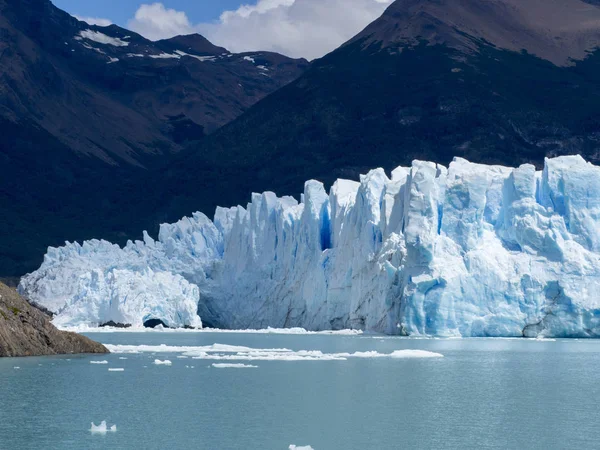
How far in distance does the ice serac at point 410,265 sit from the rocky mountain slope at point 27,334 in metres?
13.5

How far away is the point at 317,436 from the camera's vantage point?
54.6ft

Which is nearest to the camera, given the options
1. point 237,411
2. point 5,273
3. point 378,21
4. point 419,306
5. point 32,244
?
point 237,411

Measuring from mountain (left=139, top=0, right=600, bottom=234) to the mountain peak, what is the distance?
0.52ft

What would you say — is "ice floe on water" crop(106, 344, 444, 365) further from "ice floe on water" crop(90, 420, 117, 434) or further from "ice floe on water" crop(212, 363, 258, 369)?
"ice floe on water" crop(90, 420, 117, 434)

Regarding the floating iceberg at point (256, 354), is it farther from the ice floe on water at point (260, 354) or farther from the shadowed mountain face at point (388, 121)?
the shadowed mountain face at point (388, 121)

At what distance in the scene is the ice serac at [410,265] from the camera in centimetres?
3781

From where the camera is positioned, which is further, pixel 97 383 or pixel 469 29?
pixel 469 29

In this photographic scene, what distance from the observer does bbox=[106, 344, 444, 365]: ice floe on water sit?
29.5 metres

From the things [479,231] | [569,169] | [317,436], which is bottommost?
[317,436]

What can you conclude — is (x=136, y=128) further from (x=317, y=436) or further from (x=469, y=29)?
(x=317, y=436)

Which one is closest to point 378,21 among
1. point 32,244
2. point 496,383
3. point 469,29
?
point 469,29

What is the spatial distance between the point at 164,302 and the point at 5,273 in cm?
4895

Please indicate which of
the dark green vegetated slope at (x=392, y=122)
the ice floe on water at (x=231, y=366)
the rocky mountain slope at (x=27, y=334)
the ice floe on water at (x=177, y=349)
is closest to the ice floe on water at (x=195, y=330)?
the ice floe on water at (x=177, y=349)

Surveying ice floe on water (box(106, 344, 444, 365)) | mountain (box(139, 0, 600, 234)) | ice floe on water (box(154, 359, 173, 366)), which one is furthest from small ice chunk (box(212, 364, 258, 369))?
mountain (box(139, 0, 600, 234))
